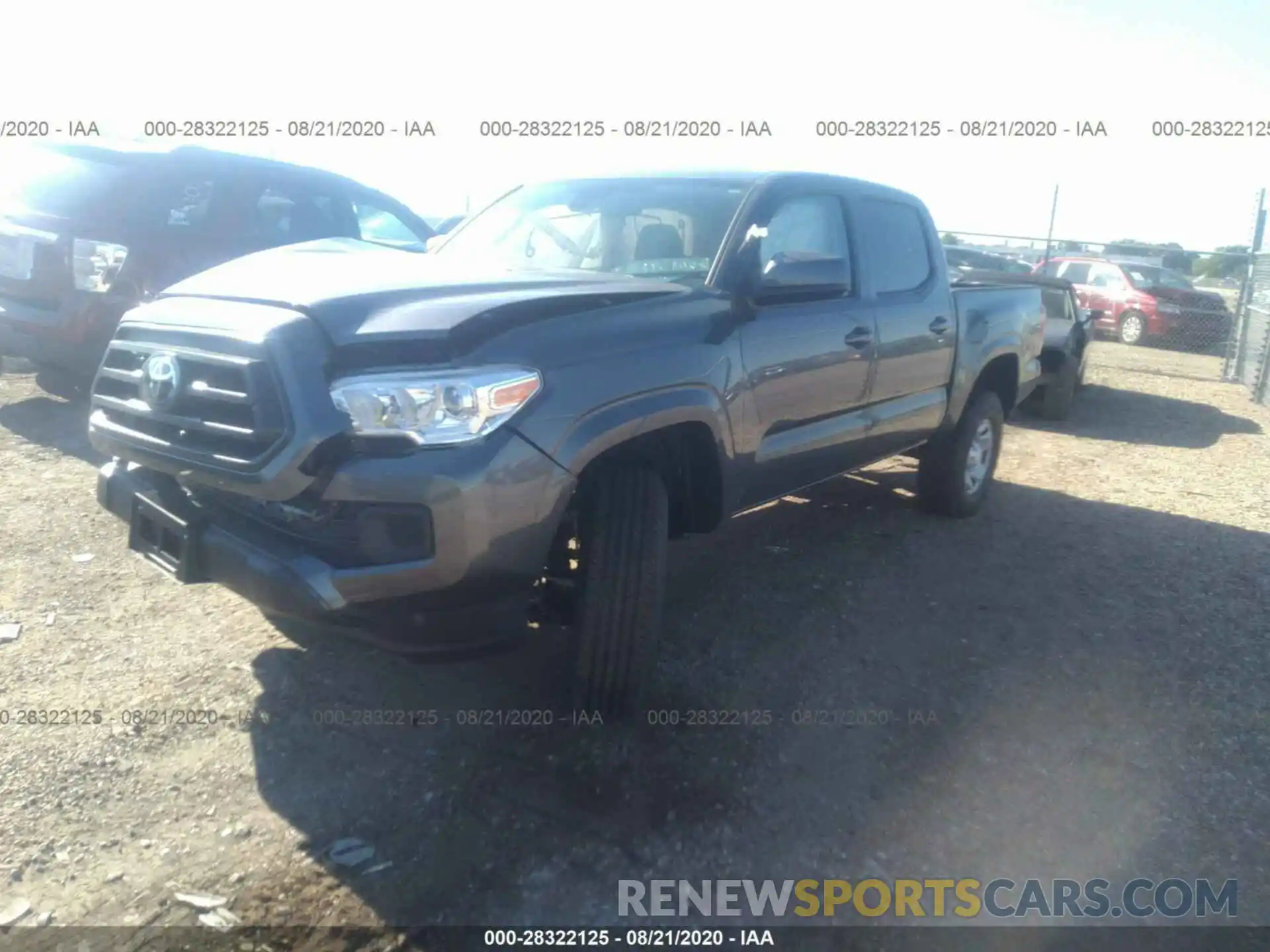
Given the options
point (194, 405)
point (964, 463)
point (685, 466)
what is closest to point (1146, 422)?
point (964, 463)

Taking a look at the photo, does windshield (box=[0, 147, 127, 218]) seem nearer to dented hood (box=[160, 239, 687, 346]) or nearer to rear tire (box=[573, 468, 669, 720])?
dented hood (box=[160, 239, 687, 346])

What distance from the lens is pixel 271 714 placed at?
11.1 feet

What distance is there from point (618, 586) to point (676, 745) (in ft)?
1.97

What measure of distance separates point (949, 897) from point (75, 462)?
539 cm

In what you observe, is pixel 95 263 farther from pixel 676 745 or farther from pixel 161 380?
pixel 676 745

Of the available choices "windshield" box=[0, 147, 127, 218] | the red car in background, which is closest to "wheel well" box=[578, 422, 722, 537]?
→ "windshield" box=[0, 147, 127, 218]

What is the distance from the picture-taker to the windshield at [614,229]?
3.91m

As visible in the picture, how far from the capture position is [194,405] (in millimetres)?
2939

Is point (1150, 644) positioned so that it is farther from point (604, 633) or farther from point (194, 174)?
point (194, 174)

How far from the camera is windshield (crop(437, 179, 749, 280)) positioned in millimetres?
3906

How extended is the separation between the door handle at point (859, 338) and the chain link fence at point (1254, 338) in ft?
31.4

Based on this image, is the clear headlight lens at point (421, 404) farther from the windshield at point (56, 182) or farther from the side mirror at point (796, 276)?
the windshield at point (56, 182)

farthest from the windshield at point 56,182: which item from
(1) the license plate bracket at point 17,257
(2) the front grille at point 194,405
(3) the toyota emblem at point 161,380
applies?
(3) the toyota emblem at point 161,380

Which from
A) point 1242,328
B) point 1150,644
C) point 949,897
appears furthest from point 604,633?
point 1242,328
